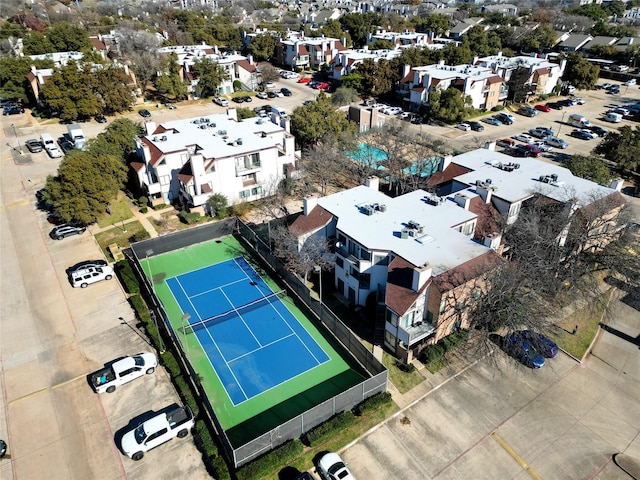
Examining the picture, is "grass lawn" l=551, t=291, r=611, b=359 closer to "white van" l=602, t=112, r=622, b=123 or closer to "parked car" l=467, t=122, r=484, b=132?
"parked car" l=467, t=122, r=484, b=132

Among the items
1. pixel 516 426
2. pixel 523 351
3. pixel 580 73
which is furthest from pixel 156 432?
pixel 580 73

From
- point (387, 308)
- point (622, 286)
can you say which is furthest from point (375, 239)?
point (622, 286)

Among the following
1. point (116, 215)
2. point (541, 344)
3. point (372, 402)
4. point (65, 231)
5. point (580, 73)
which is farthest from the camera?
point (580, 73)

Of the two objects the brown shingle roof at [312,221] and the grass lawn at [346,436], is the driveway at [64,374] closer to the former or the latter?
the grass lawn at [346,436]

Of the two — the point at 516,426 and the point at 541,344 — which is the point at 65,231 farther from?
the point at 541,344

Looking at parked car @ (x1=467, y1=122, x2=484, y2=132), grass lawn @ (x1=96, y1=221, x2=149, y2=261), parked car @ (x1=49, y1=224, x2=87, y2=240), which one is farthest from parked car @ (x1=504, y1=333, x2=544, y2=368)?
parked car @ (x1=467, y1=122, x2=484, y2=132)
